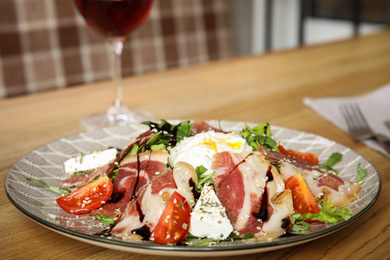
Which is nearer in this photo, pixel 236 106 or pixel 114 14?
pixel 114 14

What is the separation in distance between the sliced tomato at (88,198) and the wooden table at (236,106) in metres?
0.06

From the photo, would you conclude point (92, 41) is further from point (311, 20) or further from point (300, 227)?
point (311, 20)

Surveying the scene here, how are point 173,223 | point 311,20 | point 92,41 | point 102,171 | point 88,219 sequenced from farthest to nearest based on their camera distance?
point 311,20 < point 92,41 < point 102,171 < point 88,219 < point 173,223

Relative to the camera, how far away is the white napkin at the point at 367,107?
1567mm

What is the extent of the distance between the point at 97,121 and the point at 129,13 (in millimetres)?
377

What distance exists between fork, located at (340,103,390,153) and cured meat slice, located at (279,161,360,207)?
0.41m

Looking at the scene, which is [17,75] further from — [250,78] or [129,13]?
[129,13]

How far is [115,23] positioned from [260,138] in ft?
2.24

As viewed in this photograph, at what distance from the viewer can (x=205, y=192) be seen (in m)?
0.83

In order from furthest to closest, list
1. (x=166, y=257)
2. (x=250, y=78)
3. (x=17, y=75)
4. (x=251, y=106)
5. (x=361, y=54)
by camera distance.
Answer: (x=17, y=75) < (x=361, y=54) < (x=250, y=78) < (x=251, y=106) < (x=166, y=257)

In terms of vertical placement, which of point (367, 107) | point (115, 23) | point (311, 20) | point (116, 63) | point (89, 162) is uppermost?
point (115, 23)

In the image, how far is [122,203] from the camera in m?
0.90

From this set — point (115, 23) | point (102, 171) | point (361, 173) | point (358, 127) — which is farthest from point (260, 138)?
point (115, 23)

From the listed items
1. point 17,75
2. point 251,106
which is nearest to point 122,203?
point 251,106
